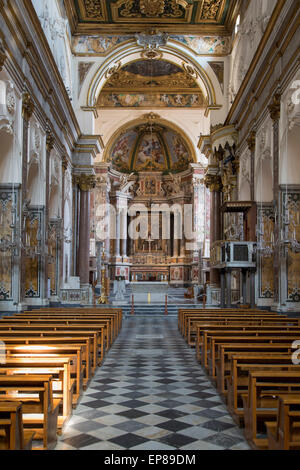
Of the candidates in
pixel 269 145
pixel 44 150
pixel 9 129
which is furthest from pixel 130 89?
pixel 9 129

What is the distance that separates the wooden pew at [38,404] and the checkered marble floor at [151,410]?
242 mm

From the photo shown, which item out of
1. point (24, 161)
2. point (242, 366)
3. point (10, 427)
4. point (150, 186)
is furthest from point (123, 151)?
point (10, 427)

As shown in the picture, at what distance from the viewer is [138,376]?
7344 millimetres

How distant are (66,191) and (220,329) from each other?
15.0 metres

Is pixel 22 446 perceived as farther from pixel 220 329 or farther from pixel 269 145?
pixel 269 145

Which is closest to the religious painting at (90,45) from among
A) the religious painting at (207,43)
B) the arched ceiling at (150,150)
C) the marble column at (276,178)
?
the religious painting at (207,43)

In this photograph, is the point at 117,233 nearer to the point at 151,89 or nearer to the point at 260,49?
the point at 151,89

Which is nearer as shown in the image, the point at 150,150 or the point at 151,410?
the point at 151,410

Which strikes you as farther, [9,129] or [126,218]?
[126,218]

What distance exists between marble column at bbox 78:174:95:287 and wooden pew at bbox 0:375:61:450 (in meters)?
19.1

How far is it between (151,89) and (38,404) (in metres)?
27.0

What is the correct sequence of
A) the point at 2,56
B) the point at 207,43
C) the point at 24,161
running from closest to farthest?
the point at 2,56, the point at 24,161, the point at 207,43

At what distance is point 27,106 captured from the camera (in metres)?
13.6

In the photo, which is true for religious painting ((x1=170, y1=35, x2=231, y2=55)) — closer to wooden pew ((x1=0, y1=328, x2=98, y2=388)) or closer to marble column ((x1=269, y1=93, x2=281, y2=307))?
marble column ((x1=269, y1=93, x2=281, y2=307))
